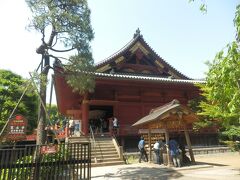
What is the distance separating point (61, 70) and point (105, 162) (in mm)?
6228

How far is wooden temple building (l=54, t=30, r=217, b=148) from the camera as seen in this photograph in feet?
61.8

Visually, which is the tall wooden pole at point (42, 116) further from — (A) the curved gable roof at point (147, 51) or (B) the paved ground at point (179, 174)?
(A) the curved gable roof at point (147, 51)

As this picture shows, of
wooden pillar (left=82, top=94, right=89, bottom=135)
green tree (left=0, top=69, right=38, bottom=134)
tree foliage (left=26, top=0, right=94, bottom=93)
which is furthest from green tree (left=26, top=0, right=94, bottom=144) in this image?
green tree (left=0, top=69, right=38, bottom=134)

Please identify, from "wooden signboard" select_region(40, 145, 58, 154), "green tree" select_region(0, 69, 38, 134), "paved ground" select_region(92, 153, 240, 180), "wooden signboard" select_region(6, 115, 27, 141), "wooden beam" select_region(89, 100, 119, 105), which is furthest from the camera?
"green tree" select_region(0, 69, 38, 134)

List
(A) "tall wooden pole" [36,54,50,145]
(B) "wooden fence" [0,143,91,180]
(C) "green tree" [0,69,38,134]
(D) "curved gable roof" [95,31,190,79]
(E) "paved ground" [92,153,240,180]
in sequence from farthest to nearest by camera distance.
A: (C) "green tree" [0,69,38,134] → (D) "curved gable roof" [95,31,190,79] → (A) "tall wooden pole" [36,54,50,145] → (E) "paved ground" [92,153,240,180] → (B) "wooden fence" [0,143,91,180]

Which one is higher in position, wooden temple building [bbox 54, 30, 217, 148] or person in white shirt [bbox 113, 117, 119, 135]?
wooden temple building [bbox 54, 30, 217, 148]

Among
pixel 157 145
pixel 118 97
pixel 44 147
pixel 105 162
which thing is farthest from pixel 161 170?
pixel 118 97

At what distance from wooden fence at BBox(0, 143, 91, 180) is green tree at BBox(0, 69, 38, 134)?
21868 mm

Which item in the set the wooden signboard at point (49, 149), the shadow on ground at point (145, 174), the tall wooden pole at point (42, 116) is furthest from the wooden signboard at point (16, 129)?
the shadow on ground at point (145, 174)

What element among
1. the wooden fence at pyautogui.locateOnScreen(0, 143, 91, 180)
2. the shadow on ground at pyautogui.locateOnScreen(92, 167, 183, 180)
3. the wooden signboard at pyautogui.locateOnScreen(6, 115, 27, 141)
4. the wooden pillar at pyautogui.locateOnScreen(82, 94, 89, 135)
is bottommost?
the shadow on ground at pyautogui.locateOnScreen(92, 167, 183, 180)

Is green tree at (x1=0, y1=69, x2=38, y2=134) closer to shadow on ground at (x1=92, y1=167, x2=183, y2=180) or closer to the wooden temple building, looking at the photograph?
the wooden temple building

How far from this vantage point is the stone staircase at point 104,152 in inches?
575

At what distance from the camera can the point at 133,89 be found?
21500 mm

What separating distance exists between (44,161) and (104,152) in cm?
735
